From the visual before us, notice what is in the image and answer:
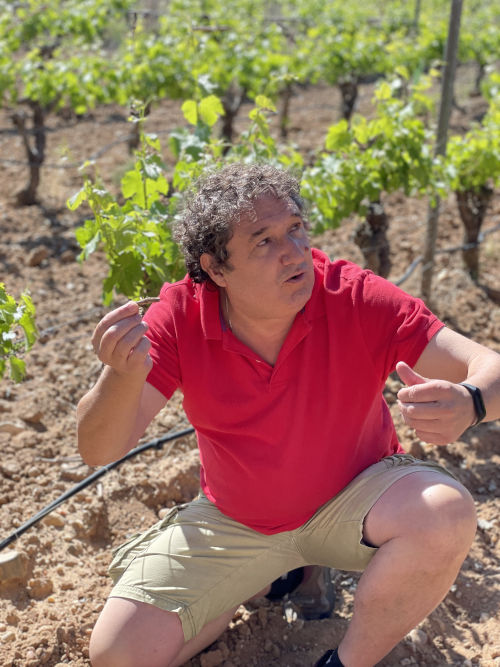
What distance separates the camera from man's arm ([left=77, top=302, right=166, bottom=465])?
1.72 metres

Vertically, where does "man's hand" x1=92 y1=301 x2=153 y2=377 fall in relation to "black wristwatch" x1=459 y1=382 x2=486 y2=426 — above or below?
above

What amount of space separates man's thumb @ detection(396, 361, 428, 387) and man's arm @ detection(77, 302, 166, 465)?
1.83 ft

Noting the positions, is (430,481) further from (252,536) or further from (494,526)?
(494,526)

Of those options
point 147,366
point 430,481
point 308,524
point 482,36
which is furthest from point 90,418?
point 482,36

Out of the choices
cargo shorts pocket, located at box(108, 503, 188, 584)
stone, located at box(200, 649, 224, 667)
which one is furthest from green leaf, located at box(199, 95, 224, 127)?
stone, located at box(200, 649, 224, 667)

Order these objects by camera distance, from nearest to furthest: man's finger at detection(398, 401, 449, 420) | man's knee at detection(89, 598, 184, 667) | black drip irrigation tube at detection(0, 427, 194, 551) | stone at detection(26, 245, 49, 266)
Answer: man's finger at detection(398, 401, 449, 420) < man's knee at detection(89, 598, 184, 667) < black drip irrigation tube at detection(0, 427, 194, 551) < stone at detection(26, 245, 49, 266)

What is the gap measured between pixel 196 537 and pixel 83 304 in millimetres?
Answer: 2663

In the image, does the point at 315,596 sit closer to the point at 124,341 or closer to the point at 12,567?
the point at 12,567

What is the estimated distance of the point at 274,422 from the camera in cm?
192

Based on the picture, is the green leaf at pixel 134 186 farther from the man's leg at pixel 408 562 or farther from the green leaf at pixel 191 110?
the man's leg at pixel 408 562

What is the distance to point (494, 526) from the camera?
267 centimetres

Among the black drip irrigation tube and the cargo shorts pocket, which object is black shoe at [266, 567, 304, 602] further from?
the black drip irrigation tube

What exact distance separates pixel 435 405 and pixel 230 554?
0.71 m

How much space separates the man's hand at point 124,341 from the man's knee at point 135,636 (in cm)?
64
